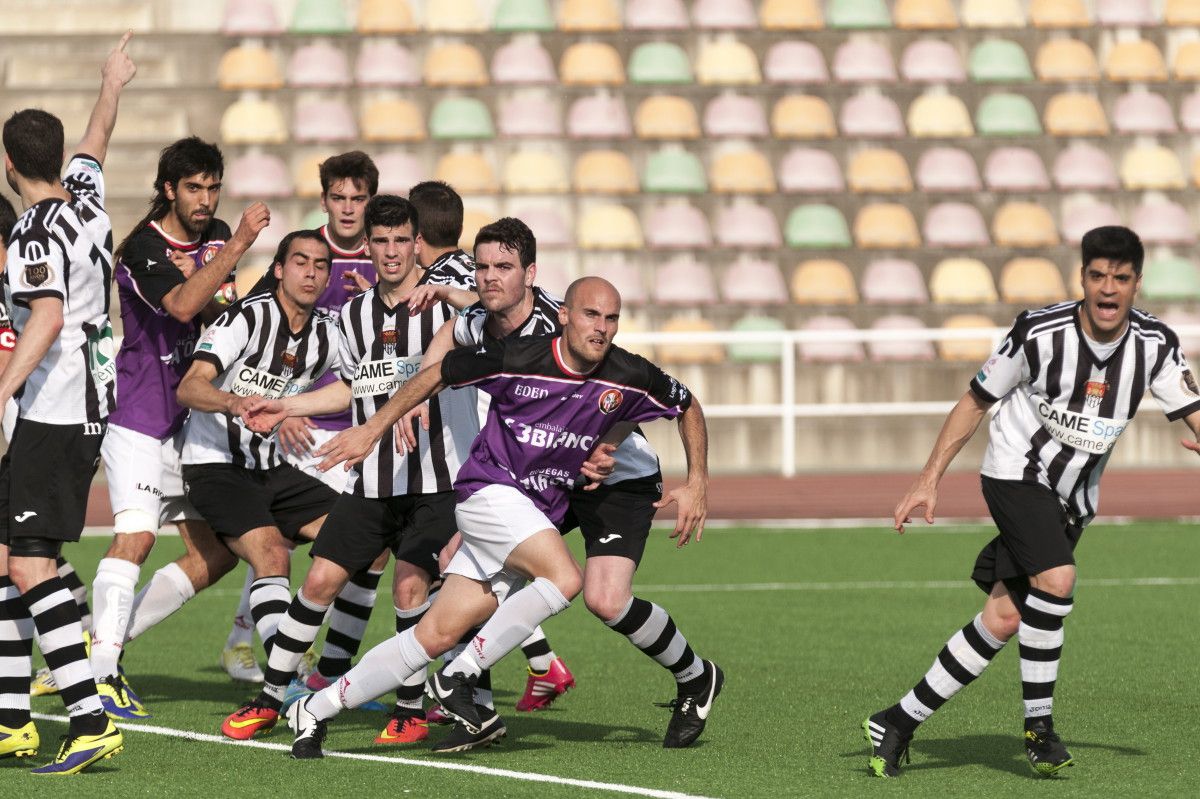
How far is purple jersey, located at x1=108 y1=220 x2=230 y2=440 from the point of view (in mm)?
7430

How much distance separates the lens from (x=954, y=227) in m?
20.5

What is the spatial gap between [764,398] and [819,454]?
836mm

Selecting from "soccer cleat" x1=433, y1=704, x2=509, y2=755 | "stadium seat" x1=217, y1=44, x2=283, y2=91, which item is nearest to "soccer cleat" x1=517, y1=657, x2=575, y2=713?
"soccer cleat" x1=433, y1=704, x2=509, y2=755

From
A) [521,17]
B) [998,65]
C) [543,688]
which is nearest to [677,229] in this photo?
[521,17]

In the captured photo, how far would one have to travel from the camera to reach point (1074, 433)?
19.6 ft

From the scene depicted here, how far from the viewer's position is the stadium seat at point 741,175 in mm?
20453

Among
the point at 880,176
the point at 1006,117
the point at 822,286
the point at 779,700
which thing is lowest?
the point at 779,700

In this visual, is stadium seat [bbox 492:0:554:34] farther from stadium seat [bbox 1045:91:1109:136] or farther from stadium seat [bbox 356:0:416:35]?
stadium seat [bbox 1045:91:1109:136]

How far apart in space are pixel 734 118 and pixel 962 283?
3.23 meters

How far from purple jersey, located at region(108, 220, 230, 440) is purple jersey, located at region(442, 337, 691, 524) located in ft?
5.59

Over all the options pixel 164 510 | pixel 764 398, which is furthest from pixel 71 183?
pixel 764 398

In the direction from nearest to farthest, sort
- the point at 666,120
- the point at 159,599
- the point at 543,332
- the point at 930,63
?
the point at 543,332 → the point at 159,599 → the point at 666,120 → the point at 930,63

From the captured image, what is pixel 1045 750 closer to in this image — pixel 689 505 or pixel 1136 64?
pixel 689 505

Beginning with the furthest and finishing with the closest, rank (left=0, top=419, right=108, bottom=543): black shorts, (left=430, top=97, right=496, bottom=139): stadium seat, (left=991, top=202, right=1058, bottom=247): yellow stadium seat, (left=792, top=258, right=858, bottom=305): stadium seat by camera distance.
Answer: (left=991, top=202, right=1058, bottom=247): yellow stadium seat → (left=430, top=97, right=496, bottom=139): stadium seat → (left=792, top=258, right=858, bottom=305): stadium seat → (left=0, top=419, right=108, bottom=543): black shorts
